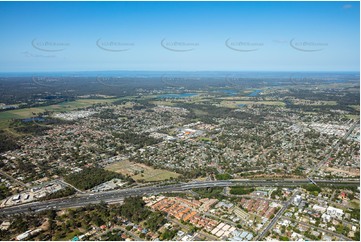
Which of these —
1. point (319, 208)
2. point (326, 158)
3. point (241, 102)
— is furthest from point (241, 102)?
point (319, 208)

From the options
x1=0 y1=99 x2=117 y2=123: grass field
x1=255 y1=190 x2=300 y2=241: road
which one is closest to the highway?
x1=255 y1=190 x2=300 y2=241: road

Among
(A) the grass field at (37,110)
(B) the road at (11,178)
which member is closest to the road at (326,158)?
(B) the road at (11,178)

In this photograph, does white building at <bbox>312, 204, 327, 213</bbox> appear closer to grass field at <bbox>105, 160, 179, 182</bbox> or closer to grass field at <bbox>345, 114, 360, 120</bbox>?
grass field at <bbox>105, 160, 179, 182</bbox>

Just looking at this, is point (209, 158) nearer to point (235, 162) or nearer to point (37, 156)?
point (235, 162)

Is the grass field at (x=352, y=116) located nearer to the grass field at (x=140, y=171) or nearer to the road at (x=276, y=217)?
the road at (x=276, y=217)

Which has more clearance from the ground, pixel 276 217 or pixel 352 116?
pixel 352 116

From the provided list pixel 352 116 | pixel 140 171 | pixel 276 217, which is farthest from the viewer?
pixel 352 116

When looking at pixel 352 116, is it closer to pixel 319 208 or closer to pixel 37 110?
pixel 319 208
